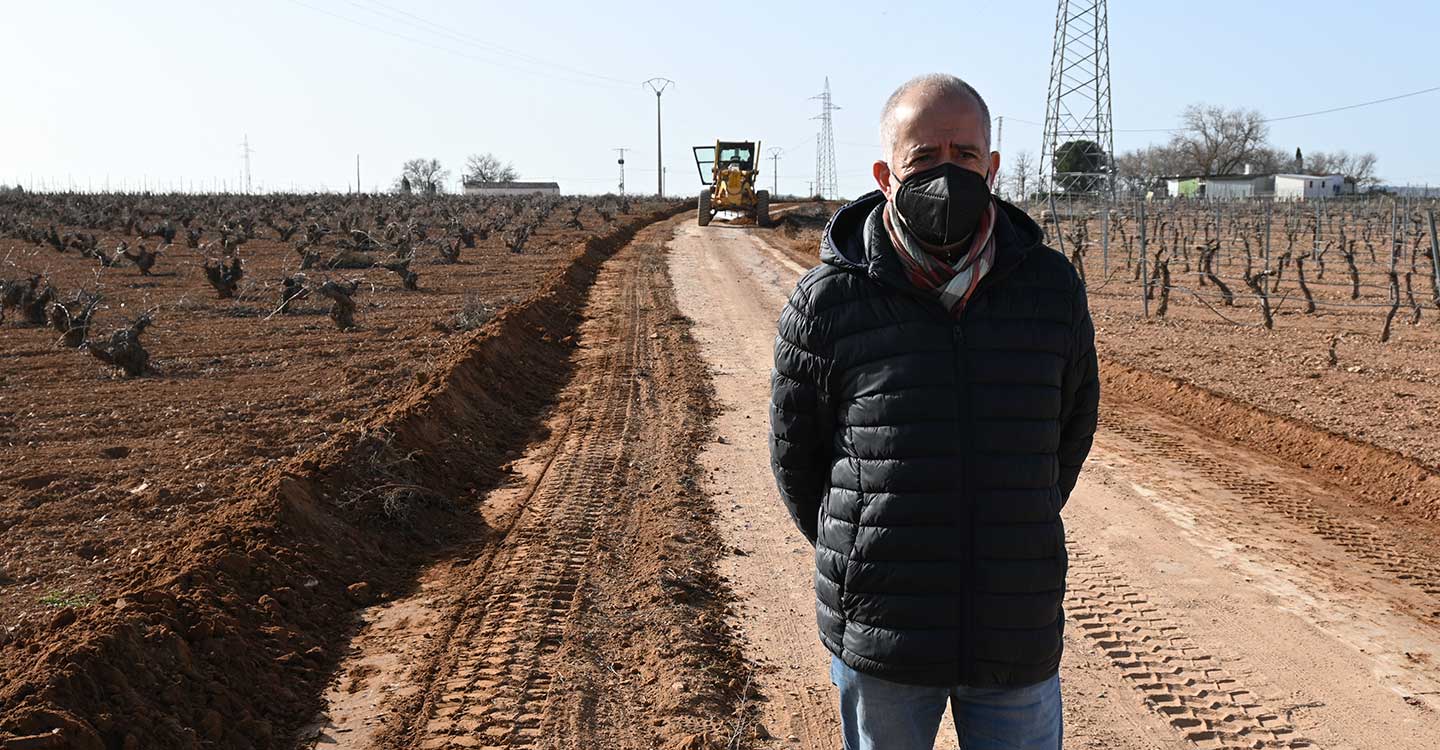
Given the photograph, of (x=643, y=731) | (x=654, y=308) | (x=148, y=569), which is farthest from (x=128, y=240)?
(x=643, y=731)

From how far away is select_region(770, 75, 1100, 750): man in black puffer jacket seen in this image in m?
2.27

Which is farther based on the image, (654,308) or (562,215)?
(562,215)

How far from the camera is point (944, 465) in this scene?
227 cm

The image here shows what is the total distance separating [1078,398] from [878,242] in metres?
0.61

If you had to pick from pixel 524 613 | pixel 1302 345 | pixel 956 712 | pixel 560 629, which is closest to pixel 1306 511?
pixel 560 629

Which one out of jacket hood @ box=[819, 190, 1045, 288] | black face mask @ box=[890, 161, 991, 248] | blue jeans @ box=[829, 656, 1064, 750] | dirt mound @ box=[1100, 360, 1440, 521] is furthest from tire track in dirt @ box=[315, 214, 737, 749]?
dirt mound @ box=[1100, 360, 1440, 521]

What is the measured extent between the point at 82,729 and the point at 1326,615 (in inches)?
200

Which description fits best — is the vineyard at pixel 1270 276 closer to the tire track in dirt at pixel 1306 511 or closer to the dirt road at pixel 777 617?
the tire track in dirt at pixel 1306 511

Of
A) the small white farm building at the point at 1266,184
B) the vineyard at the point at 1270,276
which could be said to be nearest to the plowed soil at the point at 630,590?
the vineyard at the point at 1270,276

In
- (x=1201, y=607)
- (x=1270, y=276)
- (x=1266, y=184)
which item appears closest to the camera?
(x=1201, y=607)

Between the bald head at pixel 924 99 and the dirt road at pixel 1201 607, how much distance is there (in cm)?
254

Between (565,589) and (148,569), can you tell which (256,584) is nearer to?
(148,569)

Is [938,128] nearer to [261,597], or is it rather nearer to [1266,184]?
[261,597]

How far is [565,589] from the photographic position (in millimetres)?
5750
